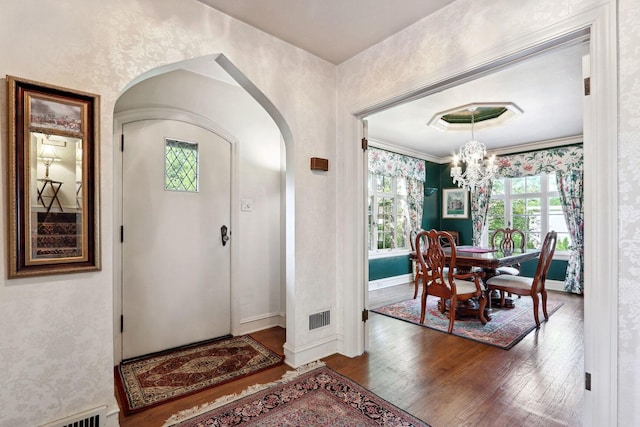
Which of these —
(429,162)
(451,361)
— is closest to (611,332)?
(451,361)

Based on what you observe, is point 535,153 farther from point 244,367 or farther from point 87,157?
point 87,157

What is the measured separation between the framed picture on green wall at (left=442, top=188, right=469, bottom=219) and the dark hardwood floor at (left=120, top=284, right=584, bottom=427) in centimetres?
331

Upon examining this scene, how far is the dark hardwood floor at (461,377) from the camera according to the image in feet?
5.99

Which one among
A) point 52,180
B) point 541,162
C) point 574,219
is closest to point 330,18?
point 52,180

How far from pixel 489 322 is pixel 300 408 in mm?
2608

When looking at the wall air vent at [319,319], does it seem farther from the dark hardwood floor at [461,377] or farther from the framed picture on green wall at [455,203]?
the framed picture on green wall at [455,203]

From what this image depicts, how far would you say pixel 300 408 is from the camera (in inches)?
74.2

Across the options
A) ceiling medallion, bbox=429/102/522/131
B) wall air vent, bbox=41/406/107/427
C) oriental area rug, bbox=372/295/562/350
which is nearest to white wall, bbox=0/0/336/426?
wall air vent, bbox=41/406/107/427

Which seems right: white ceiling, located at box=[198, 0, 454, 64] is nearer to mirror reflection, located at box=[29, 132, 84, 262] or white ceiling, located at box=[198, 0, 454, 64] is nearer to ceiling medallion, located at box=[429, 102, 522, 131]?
mirror reflection, located at box=[29, 132, 84, 262]

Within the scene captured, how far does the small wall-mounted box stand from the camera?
2.54m

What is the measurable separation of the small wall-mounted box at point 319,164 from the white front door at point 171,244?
38.3 inches

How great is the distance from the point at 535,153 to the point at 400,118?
298cm

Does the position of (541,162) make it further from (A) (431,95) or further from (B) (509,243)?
(A) (431,95)

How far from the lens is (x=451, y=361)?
8.27 ft
